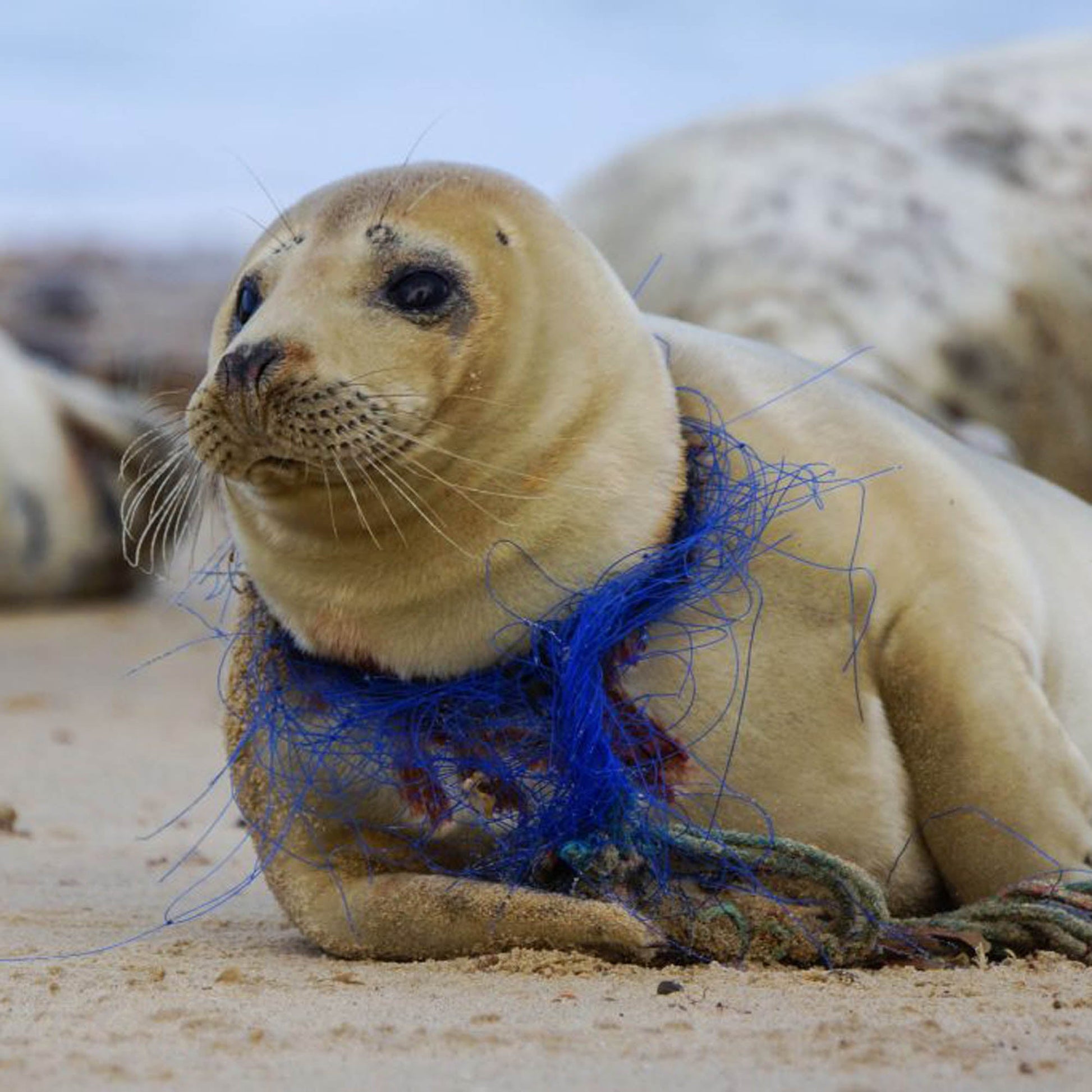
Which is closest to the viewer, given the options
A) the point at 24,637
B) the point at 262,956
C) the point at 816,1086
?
the point at 816,1086

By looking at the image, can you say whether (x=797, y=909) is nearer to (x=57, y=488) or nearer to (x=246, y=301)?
(x=246, y=301)

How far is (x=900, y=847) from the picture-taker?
339 centimetres

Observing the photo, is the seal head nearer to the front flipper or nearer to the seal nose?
the seal nose

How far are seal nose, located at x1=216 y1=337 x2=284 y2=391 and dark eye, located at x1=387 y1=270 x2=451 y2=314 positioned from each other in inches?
8.3

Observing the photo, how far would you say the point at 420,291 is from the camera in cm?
321

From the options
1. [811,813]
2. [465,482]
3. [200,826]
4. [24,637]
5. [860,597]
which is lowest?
[24,637]

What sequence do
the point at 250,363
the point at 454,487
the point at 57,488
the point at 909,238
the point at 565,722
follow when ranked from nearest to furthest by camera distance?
1. the point at 250,363
2. the point at 454,487
3. the point at 565,722
4. the point at 909,238
5. the point at 57,488

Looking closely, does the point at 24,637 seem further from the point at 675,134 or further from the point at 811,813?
the point at 811,813

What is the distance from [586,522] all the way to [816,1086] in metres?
1.02

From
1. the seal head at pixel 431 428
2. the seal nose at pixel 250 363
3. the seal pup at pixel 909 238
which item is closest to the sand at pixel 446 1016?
the seal head at pixel 431 428

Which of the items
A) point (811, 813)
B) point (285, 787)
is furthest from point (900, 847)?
point (285, 787)

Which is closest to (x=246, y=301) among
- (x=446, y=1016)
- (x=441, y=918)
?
(x=441, y=918)

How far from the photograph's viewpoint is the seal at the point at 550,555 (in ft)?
10.3

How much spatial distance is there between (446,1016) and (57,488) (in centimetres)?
685
